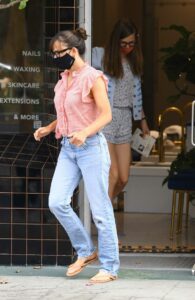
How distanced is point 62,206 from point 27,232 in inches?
34.6

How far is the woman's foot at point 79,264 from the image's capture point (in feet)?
22.9

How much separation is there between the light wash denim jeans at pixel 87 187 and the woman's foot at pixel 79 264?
13 centimetres

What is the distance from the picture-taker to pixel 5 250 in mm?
7527

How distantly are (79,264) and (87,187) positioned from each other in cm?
62

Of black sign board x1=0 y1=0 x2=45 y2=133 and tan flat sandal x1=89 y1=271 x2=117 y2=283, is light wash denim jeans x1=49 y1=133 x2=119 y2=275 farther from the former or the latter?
black sign board x1=0 y1=0 x2=45 y2=133

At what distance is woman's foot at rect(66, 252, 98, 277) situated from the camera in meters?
6.98

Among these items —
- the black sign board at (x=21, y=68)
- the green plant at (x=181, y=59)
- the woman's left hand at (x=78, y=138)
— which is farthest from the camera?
the green plant at (x=181, y=59)

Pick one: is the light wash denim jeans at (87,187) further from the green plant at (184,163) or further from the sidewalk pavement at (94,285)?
the green plant at (184,163)

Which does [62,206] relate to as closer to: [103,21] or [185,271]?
[185,271]

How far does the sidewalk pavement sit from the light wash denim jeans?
0.91 ft

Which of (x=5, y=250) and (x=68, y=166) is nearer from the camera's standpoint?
(x=68, y=166)

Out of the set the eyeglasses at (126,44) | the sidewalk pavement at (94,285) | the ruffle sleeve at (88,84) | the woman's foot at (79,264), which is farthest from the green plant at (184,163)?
the ruffle sleeve at (88,84)

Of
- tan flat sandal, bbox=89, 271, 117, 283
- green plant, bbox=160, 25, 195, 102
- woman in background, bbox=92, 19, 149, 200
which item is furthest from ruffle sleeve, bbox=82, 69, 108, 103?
green plant, bbox=160, 25, 195, 102

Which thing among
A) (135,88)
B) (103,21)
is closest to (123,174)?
(135,88)
